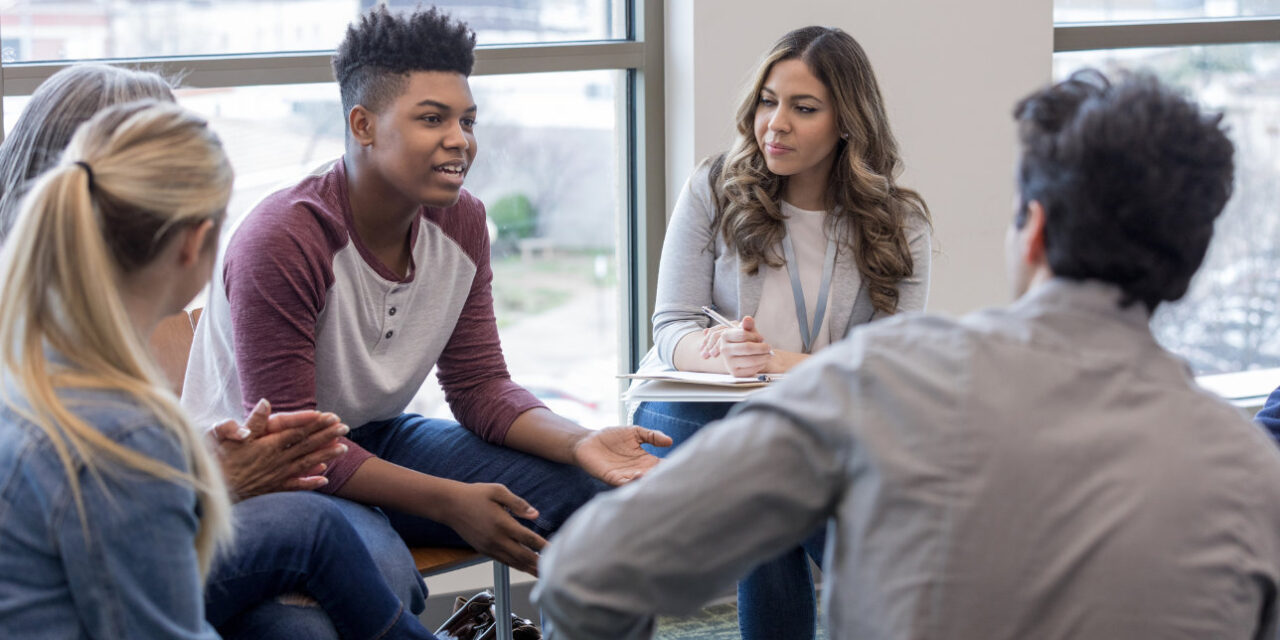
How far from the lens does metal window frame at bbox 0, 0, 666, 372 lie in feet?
8.69

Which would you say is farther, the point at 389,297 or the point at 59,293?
the point at 389,297

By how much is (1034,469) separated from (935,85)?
7.44 ft

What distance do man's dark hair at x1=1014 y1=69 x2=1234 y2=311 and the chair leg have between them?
129 cm

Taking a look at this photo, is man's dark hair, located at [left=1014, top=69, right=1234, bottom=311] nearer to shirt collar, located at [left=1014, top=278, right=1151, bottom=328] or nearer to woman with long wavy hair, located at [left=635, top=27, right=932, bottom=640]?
shirt collar, located at [left=1014, top=278, right=1151, bottom=328]

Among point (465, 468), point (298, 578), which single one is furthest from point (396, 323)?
point (298, 578)

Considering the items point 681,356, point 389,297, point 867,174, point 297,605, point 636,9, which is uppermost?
point 636,9

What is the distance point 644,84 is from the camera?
2.98 meters

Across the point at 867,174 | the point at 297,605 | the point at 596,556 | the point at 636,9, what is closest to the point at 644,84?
the point at 636,9

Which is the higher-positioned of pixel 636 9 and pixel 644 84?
pixel 636 9

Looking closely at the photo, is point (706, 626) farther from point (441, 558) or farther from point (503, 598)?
point (441, 558)

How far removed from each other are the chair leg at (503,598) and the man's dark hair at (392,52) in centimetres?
80

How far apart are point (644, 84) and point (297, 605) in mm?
1718

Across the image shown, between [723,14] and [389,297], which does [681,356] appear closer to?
[389,297]

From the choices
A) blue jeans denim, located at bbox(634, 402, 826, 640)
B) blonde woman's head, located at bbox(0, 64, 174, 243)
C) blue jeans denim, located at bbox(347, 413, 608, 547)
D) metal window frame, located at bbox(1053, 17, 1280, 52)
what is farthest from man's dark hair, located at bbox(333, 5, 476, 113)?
metal window frame, located at bbox(1053, 17, 1280, 52)
